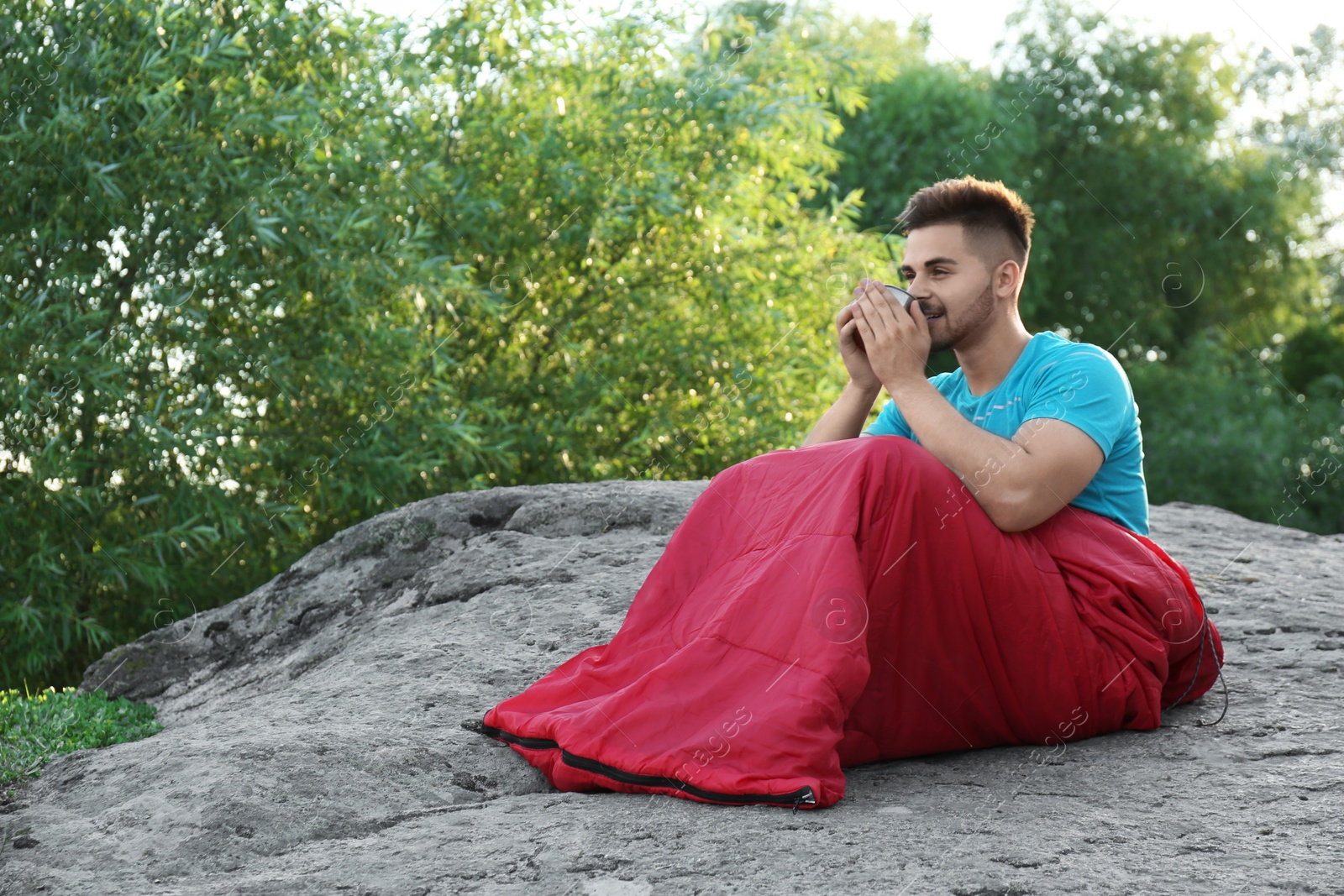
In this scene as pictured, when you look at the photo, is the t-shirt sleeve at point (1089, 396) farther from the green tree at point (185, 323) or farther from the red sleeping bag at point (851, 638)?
the green tree at point (185, 323)

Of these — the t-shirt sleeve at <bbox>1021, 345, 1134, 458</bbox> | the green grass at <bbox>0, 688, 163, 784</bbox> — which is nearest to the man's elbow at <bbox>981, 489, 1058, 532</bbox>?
the t-shirt sleeve at <bbox>1021, 345, 1134, 458</bbox>

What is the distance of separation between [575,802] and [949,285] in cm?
156

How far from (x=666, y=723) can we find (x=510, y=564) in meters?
1.99

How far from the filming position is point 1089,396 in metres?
2.57

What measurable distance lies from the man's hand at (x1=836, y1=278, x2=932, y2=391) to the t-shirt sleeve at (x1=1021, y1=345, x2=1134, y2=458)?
293 millimetres

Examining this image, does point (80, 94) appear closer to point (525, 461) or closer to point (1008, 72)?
point (525, 461)

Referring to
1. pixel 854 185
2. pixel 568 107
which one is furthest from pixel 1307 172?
pixel 568 107

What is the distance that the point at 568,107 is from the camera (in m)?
7.97

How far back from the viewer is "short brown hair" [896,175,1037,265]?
2920mm

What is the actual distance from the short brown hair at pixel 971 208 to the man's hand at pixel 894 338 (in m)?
0.26

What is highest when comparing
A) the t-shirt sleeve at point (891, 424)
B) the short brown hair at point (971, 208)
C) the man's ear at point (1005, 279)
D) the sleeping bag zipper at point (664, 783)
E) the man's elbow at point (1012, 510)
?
the short brown hair at point (971, 208)

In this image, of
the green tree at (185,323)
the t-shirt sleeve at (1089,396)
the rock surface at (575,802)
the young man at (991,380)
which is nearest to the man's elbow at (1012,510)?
the young man at (991,380)

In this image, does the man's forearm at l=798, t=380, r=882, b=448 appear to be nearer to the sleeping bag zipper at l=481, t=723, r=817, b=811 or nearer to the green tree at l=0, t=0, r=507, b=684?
the sleeping bag zipper at l=481, t=723, r=817, b=811

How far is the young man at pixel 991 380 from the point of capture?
2482mm
